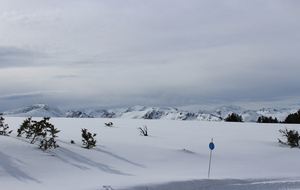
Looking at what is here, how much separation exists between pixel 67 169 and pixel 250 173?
8.02m

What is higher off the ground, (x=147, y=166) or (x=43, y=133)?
(x=43, y=133)

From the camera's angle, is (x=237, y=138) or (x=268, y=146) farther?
(x=237, y=138)

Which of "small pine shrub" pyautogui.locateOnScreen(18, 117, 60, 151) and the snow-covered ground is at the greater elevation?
"small pine shrub" pyautogui.locateOnScreen(18, 117, 60, 151)

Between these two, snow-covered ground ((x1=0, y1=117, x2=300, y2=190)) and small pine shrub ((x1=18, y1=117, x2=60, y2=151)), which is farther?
small pine shrub ((x1=18, y1=117, x2=60, y2=151))

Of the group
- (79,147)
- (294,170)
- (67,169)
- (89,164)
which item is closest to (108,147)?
(79,147)

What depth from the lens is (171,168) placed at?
12914mm

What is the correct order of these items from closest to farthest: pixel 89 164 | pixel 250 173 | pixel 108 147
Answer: pixel 89 164
pixel 250 173
pixel 108 147

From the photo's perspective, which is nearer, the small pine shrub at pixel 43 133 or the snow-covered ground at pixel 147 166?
the snow-covered ground at pixel 147 166

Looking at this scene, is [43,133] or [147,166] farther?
[43,133]

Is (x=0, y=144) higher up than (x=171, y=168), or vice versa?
(x=0, y=144)

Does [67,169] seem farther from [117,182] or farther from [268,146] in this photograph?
[268,146]

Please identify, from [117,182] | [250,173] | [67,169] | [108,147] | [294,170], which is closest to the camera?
[117,182]

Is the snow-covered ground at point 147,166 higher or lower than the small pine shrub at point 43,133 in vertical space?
lower

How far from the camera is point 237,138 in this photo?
2088cm
